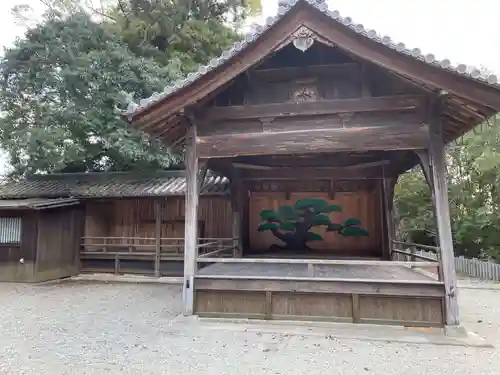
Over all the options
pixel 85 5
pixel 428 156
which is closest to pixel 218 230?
pixel 428 156

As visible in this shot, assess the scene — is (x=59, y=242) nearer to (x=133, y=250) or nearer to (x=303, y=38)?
(x=133, y=250)

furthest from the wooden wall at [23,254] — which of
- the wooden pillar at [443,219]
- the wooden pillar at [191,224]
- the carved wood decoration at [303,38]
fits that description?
the wooden pillar at [443,219]

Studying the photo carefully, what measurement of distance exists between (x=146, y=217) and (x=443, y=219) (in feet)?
29.1

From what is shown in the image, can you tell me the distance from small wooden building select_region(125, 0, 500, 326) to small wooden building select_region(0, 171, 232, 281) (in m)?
4.80

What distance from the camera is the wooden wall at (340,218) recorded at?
8.59m

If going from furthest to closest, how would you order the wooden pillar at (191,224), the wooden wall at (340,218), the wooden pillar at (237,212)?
the wooden wall at (340,218) < the wooden pillar at (237,212) < the wooden pillar at (191,224)

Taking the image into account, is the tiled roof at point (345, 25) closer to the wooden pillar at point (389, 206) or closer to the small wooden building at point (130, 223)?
the wooden pillar at point (389, 206)

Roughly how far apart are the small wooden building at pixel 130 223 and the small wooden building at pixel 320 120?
15.7ft

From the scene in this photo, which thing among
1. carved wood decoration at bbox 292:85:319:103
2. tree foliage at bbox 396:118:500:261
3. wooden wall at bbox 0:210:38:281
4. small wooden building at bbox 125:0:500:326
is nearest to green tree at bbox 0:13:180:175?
wooden wall at bbox 0:210:38:281

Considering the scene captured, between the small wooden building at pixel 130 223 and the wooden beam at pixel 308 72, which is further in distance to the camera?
the small wooden building at pixel 130 223

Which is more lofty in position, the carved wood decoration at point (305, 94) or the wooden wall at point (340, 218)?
the carved wood decoration at point (305, 94)

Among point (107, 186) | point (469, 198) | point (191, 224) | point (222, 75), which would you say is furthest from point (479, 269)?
point (107, 186)

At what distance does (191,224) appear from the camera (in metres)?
5.43

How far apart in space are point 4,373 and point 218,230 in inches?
291
